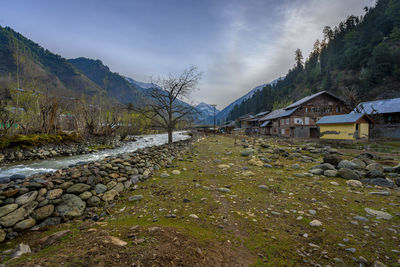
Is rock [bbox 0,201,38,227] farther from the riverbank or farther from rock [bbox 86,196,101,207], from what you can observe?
the riverbank

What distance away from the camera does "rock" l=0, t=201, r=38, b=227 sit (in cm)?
369

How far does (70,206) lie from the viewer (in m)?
4.52

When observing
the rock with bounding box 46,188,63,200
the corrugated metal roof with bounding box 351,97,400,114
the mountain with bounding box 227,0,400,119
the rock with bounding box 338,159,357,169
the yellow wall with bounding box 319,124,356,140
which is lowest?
the rock with bounding box 338,159,357,169

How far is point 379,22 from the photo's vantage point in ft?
206

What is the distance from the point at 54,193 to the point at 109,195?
4.80ft

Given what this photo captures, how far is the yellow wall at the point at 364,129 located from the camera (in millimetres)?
22641

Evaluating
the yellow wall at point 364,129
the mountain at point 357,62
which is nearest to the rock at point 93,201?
the yellow wall at point 364,129

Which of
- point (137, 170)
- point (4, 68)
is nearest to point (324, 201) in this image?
point (137, 170)

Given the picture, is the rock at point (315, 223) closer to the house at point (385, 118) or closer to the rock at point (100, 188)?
the rock at point (100, 188)

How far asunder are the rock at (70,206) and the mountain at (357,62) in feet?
165

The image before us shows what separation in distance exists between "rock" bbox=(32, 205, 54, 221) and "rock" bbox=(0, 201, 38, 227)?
0.46 ft

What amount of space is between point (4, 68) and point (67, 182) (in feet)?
435

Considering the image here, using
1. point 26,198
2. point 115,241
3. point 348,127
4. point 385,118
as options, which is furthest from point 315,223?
point 385,118

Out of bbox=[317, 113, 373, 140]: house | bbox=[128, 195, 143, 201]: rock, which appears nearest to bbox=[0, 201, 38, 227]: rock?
bbox=[128, 195, 143, 201]: rock
